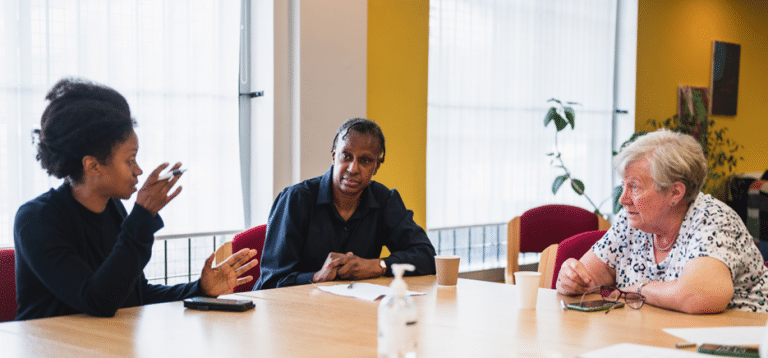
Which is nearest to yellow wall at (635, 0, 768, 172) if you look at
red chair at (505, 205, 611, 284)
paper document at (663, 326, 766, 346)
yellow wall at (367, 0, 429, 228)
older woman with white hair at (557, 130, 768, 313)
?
red chair at (505, 205, 611, 284)

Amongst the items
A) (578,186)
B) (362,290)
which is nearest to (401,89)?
(578,186)

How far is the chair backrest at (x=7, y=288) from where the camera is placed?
207 centimetres

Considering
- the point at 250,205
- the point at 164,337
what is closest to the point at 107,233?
the point at 164,337

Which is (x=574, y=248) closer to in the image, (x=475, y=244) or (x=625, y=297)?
(x=625, y=297)

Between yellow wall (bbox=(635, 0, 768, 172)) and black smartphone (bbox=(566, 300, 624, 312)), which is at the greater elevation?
yellow wall (bbox=(635, 0, 768, 172))

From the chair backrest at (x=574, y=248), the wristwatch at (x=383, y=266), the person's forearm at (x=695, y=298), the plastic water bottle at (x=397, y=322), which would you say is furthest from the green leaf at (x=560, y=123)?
the plastic water bottle at (x=397, y=322)

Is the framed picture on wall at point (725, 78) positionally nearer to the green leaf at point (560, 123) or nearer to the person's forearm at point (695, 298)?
the green leaf at point (560, 123)

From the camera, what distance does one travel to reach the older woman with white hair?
1.86 metres

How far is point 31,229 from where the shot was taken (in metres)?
1.75

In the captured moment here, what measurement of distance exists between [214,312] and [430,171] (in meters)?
2.96

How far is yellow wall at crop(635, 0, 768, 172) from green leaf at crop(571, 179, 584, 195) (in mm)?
980

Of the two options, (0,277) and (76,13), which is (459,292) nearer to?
(0,277)

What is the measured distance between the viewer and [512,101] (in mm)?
5137

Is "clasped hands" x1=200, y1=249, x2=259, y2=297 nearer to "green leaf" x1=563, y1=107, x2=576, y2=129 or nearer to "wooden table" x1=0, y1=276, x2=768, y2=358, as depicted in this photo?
"wooden table" x1=0, y1=276, x2=768, y2=358
